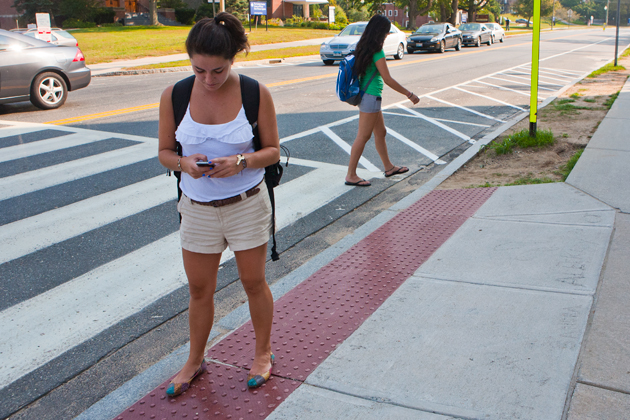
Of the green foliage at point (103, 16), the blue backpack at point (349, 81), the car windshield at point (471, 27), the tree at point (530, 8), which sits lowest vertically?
the blue backpack at point (349, 81)

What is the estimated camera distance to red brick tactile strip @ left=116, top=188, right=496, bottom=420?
273 centimetres

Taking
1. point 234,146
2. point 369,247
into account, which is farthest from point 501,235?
point 234,146

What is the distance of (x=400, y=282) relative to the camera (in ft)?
13.1

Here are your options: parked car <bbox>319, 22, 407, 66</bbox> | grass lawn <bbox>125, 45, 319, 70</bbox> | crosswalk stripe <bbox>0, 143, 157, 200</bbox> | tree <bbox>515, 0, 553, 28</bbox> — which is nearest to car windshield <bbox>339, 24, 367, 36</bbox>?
parked car <bbox>319, 22, 407, 66</bbox>

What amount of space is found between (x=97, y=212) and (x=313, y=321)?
312 cm

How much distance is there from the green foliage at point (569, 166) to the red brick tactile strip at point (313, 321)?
5.38 ft

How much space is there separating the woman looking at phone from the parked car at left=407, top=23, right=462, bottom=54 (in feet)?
94.9

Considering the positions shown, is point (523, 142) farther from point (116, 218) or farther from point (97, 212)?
point (97, 212)

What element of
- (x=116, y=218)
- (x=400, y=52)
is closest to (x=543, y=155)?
(x=116, y=218)

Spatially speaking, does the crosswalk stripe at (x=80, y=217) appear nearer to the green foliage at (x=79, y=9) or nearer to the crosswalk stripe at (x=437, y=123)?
the crosswalk stripe at (x=437, y=123)

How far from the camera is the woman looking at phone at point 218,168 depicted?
2410 millimetres

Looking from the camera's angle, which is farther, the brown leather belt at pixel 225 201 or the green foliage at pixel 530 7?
the green foliage at pixel 530 7

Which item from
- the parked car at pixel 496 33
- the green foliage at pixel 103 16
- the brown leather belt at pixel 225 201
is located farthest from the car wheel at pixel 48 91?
the green foliage at pixel 103 16

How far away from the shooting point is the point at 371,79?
20.3ft
